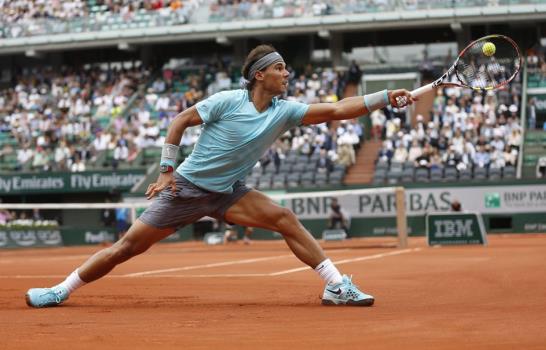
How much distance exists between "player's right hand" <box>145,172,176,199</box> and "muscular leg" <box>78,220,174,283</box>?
0.37 metres

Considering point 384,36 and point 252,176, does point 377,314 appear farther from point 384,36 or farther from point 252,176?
point 384,36

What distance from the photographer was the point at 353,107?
286 inches

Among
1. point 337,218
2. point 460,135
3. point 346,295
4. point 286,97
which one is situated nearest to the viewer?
point 346,295

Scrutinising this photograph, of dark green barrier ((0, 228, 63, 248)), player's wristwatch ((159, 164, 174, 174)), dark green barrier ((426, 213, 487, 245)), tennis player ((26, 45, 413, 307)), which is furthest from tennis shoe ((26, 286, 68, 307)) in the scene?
dark green barrier ((0, 228, 63, 248))

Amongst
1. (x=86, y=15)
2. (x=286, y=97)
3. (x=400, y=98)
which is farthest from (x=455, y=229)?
(x=86, y=15)

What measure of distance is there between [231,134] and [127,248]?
1180 mm

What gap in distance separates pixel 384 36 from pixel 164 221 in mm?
29497

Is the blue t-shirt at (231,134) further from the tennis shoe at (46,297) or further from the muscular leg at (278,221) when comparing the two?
the tennis shoe at (46,297)

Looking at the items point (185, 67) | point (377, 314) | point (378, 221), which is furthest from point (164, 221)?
point (185, 67)

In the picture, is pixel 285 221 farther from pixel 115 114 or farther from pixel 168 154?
pixel 115 114

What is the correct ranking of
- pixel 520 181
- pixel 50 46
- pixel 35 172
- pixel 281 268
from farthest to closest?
1. pixel 50 46
2. pixel 35 172
3. pixel 520 181
4. pixel 281 268

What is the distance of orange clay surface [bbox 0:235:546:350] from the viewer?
17.5 feet

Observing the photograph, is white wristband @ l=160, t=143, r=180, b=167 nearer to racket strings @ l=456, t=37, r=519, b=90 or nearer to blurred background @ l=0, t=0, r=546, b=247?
racket strings @ l=456, t=37, r=519, b=90

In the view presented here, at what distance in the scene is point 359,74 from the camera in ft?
115
